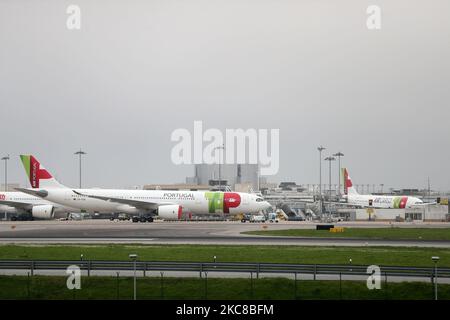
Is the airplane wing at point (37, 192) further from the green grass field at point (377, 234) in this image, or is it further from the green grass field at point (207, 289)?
the green grass field at point (207, 289)

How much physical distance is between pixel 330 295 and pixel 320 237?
117 ft

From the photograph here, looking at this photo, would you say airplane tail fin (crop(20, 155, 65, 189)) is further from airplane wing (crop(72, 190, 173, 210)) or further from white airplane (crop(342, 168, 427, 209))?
white airplane (crop(342, 168, 427, 209))

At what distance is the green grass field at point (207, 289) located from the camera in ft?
120

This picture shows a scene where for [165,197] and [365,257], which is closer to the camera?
[365,257]

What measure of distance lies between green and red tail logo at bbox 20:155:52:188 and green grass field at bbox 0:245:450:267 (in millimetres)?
54868

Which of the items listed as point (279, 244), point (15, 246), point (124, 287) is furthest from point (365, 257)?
point (15, 246)

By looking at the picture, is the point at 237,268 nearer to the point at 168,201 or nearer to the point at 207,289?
the point at 207,289

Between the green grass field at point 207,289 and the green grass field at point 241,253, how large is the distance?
359 inches

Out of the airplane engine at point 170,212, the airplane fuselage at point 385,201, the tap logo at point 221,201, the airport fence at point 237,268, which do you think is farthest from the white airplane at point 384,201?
the airport fence at point 237,268

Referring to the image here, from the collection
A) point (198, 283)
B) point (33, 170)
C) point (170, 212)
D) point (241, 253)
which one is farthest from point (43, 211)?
point (198, 283)

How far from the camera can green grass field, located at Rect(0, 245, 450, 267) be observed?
4919 centimetres

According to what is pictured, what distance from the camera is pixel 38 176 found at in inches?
4424
